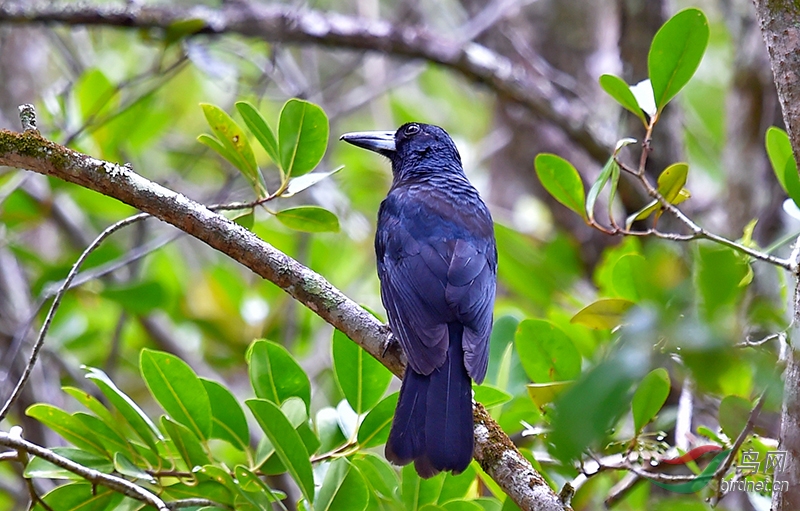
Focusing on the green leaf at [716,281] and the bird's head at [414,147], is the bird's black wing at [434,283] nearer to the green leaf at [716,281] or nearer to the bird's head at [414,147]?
the bird's head at [414,147]

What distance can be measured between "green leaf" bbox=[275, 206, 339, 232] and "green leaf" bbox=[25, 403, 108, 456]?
0.92 m

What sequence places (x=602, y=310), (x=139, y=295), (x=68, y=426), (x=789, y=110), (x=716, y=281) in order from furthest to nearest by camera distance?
(x=139, y=295) < (x=602, y=310) < (x=68, y=426) < (x=789, y=110) < (x=716, y=281)

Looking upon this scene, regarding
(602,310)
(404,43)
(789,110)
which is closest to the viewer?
(789,110)

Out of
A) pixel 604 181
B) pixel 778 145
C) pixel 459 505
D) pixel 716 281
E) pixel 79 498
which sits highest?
pixel 778 145

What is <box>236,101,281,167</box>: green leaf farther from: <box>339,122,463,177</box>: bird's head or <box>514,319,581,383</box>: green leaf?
<box>339,122,463,177</box>: bird's head

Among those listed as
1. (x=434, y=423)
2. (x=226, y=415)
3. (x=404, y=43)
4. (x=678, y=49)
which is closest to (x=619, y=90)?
(x=678, y=49)

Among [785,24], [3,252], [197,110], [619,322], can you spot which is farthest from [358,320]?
[197,110]

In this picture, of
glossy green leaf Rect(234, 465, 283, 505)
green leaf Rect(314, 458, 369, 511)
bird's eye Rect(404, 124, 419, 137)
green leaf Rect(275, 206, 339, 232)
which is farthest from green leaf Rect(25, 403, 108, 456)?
bird's eye Rect(404, 124, 419, 137)

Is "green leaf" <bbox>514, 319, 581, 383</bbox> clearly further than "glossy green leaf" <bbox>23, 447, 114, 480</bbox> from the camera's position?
Yes

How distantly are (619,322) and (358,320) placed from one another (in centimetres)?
108

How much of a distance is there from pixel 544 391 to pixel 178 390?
1165 mm

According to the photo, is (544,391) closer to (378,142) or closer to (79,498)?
(79,498)

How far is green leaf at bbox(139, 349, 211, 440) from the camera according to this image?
2525mm

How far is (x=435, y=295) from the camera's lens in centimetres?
306
